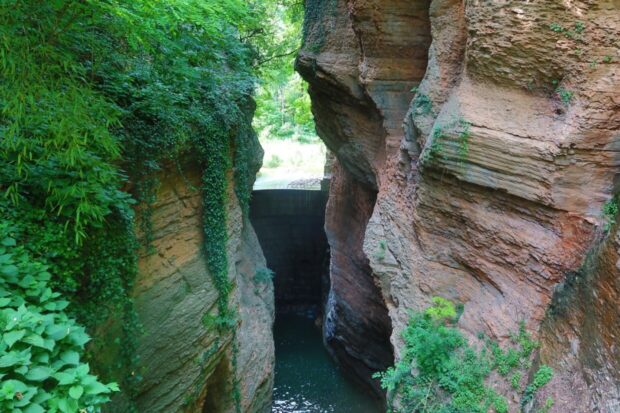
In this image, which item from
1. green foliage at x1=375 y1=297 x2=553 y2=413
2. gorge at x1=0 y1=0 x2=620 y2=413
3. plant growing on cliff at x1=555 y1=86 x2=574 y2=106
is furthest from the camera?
green foliage at x1=375 y1=297 x2=553 y2=413

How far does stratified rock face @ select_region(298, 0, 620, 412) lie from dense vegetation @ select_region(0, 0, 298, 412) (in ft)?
9.37

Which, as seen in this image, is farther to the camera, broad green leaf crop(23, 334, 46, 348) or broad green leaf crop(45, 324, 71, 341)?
broad green leaf crop(45, 324, 71, 341)

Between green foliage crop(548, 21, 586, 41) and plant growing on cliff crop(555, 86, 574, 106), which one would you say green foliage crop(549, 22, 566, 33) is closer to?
green foliage crop(548, 21, 586, 41)

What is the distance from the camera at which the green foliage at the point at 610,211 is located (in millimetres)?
4271

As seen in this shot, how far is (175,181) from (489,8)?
15.4 ft

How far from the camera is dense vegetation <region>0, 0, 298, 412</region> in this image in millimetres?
2814

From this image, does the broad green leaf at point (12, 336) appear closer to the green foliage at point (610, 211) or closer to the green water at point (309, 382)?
the green foliage at point (610, 211)

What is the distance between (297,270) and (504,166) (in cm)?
1059

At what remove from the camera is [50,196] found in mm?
3934

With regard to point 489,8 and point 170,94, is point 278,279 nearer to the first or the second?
point 170,94

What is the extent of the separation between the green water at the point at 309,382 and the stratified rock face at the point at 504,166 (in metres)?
4.90

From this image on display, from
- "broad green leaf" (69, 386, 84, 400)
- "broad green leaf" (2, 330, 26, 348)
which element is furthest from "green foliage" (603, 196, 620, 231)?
"broad green leaf" (2, 330, 26, 348)

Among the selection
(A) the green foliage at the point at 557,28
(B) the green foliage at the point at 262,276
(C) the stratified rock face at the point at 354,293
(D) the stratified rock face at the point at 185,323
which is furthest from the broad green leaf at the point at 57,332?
(C) the stratified rock face at the point at 354,293

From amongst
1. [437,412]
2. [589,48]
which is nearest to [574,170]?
[589,48]
